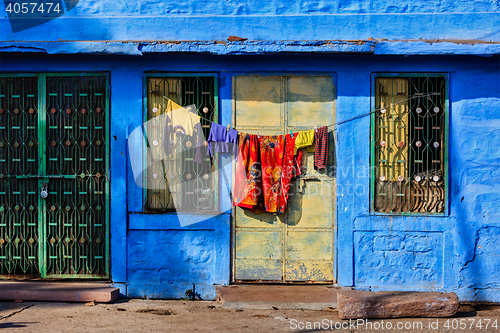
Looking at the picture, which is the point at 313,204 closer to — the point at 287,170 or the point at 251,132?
the point at 287,170

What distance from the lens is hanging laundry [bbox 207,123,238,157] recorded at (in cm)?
529

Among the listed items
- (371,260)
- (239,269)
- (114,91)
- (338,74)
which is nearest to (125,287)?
(239,269)

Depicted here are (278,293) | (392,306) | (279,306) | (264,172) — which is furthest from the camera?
(264,172)

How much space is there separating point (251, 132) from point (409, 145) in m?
2.05

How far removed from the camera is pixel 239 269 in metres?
5.40

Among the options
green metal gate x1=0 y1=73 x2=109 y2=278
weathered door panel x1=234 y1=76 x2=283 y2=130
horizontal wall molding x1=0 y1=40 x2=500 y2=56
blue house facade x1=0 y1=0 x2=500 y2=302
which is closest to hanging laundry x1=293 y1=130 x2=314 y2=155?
blue house facade x1=0 y1=0 x2=500 y2=302

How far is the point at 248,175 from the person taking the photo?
17.6 feet

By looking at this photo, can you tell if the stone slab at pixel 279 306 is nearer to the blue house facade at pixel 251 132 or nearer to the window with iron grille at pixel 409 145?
the blue house facade at pixel 251 132

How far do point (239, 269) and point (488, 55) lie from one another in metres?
4.10

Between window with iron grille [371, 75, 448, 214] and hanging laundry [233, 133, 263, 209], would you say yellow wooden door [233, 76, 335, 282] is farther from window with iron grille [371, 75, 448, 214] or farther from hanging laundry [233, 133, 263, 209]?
window with iron grille [371, 75, 448, 214]

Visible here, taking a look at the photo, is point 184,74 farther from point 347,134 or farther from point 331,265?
point 331,265

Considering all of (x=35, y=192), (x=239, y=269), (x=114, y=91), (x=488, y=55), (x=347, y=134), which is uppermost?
(x=488, y=55)

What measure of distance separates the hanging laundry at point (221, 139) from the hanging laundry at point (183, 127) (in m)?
0.16

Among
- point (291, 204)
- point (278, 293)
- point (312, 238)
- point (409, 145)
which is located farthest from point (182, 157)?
point (409, 145)
